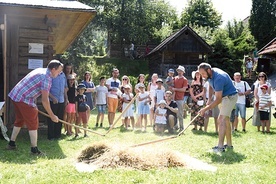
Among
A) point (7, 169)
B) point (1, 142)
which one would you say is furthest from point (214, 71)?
point (1, 142)

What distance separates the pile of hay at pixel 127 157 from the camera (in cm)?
496

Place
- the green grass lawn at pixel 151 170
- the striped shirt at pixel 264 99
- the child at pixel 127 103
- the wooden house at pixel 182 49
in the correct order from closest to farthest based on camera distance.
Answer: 1. the green grass lawn at pixel 151 170
2. the striped shirt at pixel 264 99
3. the child at pixel 127 103
4. the wooden house at pixel 182 49

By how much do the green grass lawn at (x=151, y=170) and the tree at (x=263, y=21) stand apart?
1181 inches

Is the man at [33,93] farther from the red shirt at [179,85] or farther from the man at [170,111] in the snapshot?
the red shirt at [179,85]

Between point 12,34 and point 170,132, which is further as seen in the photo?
point 170,132

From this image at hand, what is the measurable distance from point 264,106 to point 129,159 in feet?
19.3

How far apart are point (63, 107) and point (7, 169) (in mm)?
3151

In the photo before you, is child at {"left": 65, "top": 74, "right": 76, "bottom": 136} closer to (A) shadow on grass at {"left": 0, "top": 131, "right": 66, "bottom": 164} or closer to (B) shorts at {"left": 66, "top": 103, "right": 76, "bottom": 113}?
(B) shorts at {"left": 66, "top": 103, "right": 76, "bottom": 113}

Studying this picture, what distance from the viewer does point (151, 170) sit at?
4785 mm

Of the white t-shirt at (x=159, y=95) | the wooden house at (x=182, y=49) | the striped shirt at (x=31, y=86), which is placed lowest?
the white t-shirt at (x=159, y=95)

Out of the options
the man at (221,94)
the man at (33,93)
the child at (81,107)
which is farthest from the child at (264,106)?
the man at (33,93)

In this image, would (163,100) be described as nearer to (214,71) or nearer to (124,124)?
(124,124)

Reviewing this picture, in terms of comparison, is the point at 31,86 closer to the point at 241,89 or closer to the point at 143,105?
the point at 143,105

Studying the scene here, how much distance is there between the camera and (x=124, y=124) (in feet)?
33.8
